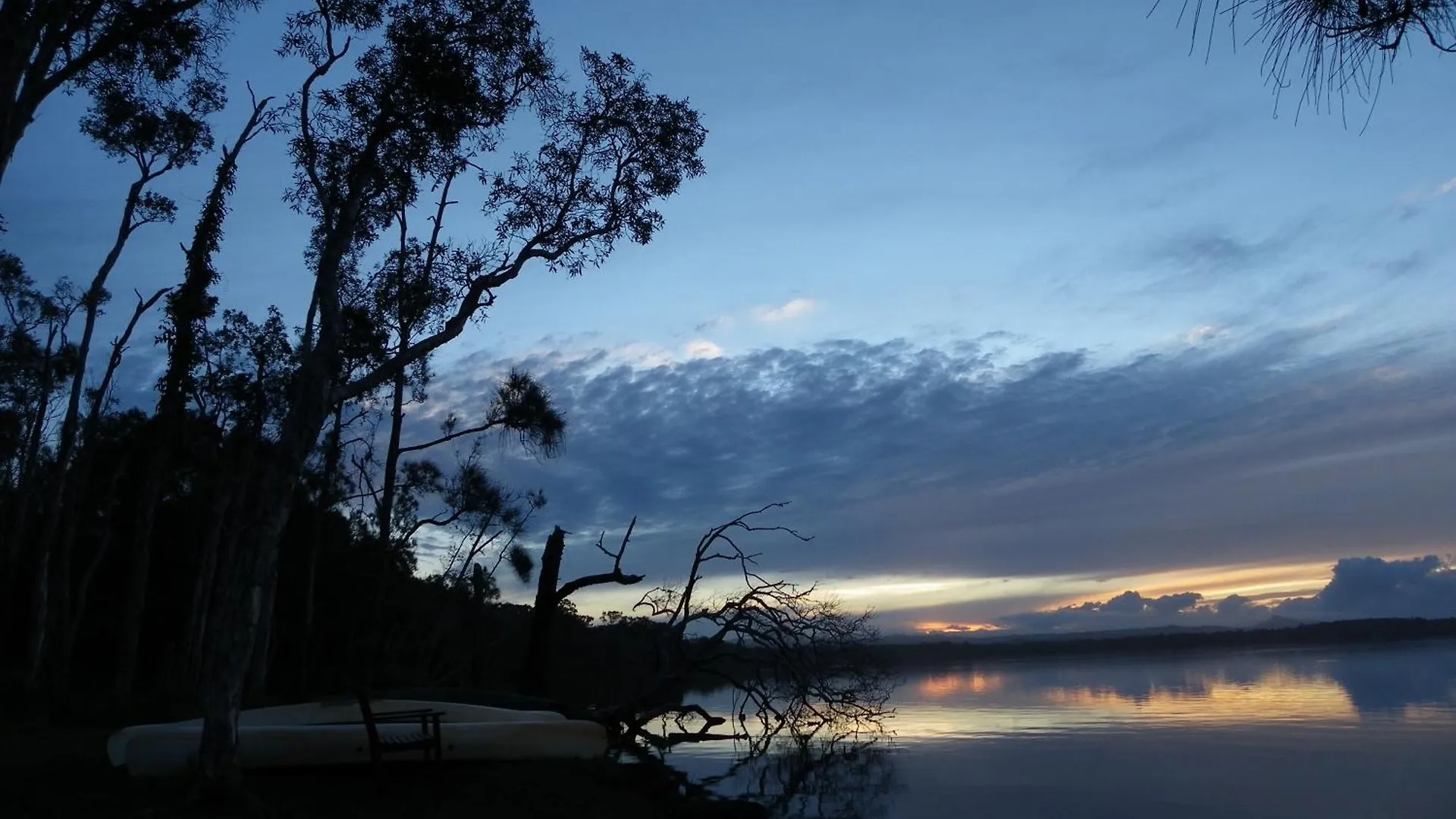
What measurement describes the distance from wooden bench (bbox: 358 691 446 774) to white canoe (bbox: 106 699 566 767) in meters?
0.68

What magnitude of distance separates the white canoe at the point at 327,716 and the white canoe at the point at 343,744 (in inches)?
4.8

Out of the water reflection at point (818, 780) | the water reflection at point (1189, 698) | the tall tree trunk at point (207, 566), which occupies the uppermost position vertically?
the tall tree trunk at point (207, 566)

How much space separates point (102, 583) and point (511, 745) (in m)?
18.8

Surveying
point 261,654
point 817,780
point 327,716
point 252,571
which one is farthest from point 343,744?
point 817,780

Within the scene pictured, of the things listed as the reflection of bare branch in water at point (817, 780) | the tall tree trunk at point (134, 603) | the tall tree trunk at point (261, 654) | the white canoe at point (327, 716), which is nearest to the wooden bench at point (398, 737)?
the white canoe at point (327, 716)

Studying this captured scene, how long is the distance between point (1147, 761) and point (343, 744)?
13447 millimetres

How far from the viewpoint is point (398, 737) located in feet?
37.2

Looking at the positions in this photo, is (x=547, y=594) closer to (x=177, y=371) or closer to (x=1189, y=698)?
(x=177, y=371)

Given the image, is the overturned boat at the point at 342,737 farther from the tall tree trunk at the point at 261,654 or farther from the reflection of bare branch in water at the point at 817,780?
the tall tree trunk at the point at 261,654

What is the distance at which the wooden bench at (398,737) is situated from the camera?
32.8 feet

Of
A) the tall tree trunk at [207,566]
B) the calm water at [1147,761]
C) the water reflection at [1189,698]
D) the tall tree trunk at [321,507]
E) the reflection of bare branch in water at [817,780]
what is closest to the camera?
the calm water at [1147,761]

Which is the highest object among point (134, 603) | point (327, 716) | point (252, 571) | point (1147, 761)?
point (134, 603)

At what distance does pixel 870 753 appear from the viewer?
21078mm

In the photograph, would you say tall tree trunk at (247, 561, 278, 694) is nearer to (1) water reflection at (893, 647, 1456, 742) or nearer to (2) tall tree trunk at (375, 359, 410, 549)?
(2) tall tree trunk at (375, 359, 410, 549)
